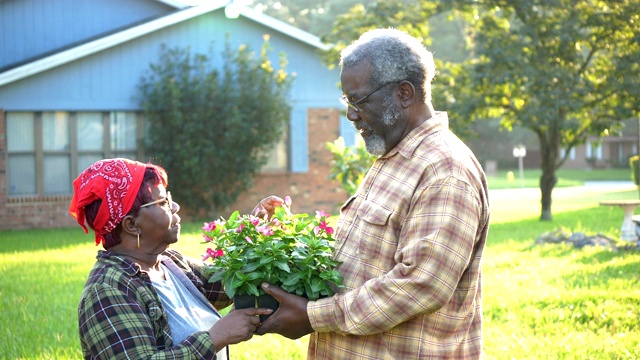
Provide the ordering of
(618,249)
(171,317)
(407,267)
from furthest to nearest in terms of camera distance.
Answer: (618,249) → (171,317) → (407,267)

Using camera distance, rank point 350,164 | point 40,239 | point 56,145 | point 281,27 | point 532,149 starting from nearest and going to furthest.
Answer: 1. point 350,164
2. point 40,239
3. point 56,145
4. point 281,27
5. point 532,149

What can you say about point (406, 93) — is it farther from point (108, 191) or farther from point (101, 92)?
point (101, 92)

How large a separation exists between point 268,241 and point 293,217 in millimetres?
237

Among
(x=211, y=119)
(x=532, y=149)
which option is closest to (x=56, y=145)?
(x=211, y=119)

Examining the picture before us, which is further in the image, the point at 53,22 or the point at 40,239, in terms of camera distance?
the point at 53,22

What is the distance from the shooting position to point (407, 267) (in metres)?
3.29

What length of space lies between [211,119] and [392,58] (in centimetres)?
1782

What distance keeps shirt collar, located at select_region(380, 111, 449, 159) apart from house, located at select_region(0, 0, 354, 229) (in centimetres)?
1559

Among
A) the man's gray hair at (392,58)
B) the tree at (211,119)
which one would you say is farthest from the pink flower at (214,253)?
the tree at (211,119)

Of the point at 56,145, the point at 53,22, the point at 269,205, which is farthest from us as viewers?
the point at 53,22

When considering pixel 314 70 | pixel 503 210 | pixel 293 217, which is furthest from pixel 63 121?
pixel 293 217

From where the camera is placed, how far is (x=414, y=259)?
10.8 feet

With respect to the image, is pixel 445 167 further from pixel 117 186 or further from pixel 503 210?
pixel 503 210

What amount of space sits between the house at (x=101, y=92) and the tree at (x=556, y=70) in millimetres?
4594
